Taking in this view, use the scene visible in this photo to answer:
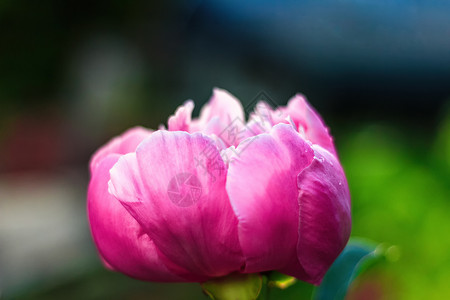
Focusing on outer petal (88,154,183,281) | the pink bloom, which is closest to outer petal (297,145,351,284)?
the pink bloom

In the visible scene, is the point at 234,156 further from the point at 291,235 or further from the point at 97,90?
the point at 97,90

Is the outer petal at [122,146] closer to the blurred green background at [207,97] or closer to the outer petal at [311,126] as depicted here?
the outer petal at [311,126]

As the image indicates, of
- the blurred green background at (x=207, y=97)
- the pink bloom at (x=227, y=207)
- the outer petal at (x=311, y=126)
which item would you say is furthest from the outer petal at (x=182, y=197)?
the blurred green background at (x=207, y=97)

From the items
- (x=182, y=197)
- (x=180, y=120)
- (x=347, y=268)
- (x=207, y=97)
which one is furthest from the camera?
(x=207, y=97)

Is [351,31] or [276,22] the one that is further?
[276,22]

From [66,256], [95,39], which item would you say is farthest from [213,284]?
[95,39]

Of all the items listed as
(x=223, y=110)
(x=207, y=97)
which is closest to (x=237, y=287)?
(x=223, y=110)

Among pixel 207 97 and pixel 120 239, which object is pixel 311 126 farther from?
pixel 207 97
